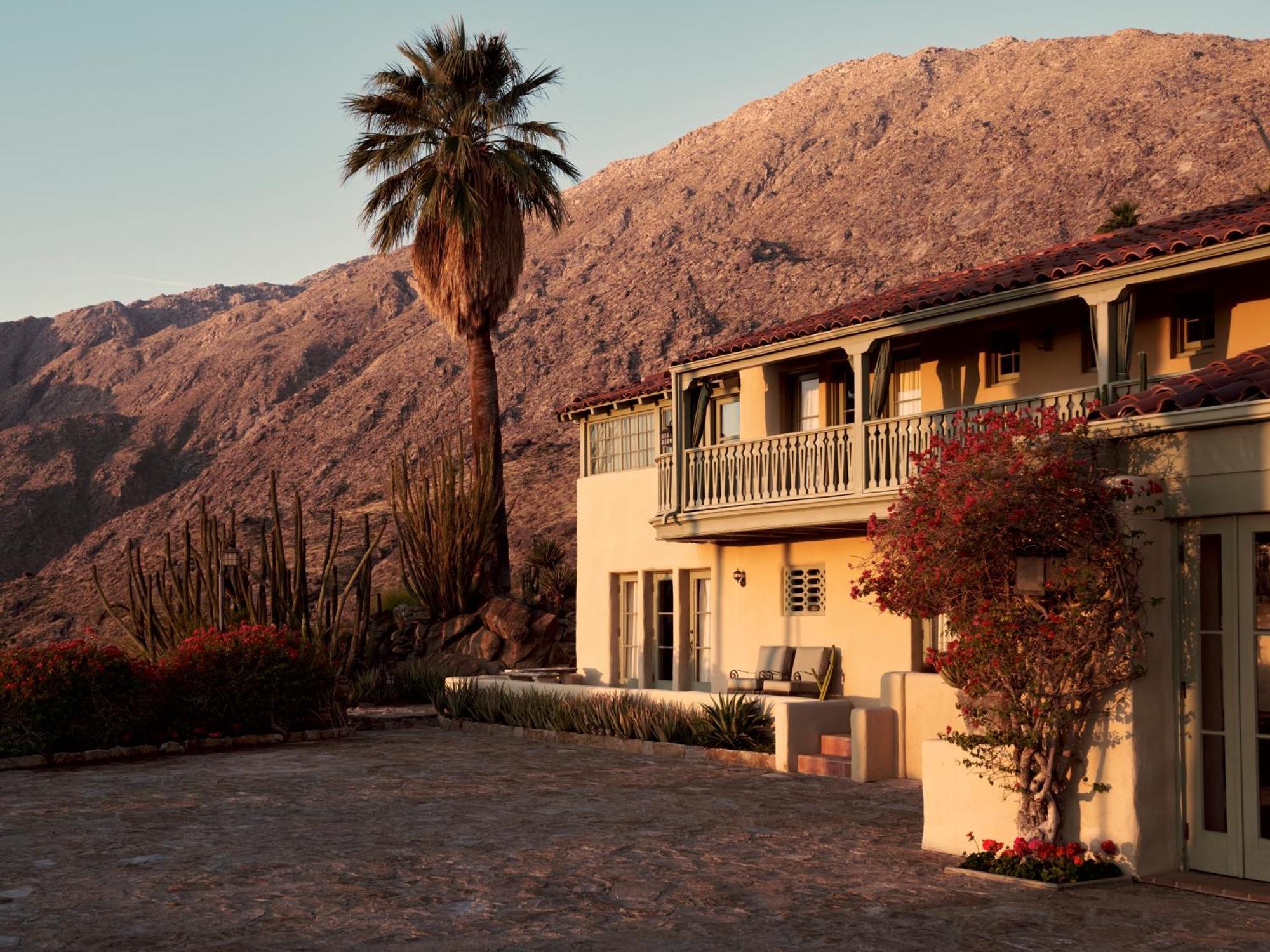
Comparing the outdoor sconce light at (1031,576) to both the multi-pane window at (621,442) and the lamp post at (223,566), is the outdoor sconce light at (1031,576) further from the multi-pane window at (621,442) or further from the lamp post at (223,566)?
the lamp post at (223,566)

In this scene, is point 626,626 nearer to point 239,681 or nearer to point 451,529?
point 451,529

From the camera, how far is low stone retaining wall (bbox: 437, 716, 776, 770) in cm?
1683

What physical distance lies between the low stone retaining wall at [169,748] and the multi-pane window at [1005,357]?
10.4 meters

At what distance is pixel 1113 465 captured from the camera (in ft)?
33.9

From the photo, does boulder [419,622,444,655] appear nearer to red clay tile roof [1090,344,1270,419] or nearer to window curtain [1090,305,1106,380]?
window curtain [1090,305,1106,380]

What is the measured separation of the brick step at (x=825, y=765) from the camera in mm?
15570

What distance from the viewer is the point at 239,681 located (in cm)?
1953

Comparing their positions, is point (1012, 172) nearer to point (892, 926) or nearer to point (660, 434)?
point (660, 434)

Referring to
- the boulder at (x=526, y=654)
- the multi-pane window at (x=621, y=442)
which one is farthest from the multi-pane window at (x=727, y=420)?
the boulder at (x=526, y=654)

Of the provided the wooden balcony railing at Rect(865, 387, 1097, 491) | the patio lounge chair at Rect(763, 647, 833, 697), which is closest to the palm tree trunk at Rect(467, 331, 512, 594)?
the patio lounge chair at Rect(763, 647, 833, 697)

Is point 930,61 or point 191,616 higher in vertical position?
point 930,61

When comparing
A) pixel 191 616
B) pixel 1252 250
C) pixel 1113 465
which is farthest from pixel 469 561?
pixel 1113 465

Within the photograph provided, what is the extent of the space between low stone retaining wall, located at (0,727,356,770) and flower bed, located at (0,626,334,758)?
0.09m

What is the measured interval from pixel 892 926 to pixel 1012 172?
72.5 metres
